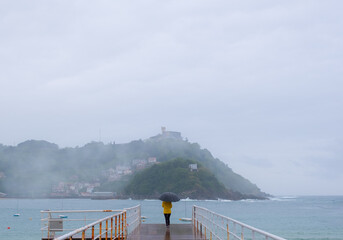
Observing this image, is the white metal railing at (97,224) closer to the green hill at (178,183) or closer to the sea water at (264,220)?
the sea water at (264,220)

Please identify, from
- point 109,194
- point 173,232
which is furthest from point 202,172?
point 173,232

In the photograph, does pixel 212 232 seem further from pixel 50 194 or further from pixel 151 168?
pixel 50 194

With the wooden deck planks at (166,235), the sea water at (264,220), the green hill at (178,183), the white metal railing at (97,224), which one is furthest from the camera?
the green hill at (178,183)

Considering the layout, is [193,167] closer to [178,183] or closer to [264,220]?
[178,183]

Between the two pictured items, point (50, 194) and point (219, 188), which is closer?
point (219, 188)

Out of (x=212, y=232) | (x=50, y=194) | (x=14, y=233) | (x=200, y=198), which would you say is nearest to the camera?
(x=212, y=232)

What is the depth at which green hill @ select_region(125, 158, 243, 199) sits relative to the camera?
155250 millimetres

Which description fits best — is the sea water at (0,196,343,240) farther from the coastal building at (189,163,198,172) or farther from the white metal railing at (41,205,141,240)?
the white metal railing at (41,205,141,240)

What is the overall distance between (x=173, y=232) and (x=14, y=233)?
127 feet

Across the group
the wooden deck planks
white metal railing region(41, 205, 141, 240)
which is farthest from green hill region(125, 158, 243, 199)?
the wooden deck planks

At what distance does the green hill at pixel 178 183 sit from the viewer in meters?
155

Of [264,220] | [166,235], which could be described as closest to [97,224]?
[166,235]

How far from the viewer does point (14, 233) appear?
5009 cm

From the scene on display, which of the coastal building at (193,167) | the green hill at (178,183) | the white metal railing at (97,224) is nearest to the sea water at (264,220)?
the green hill at (178,183)
